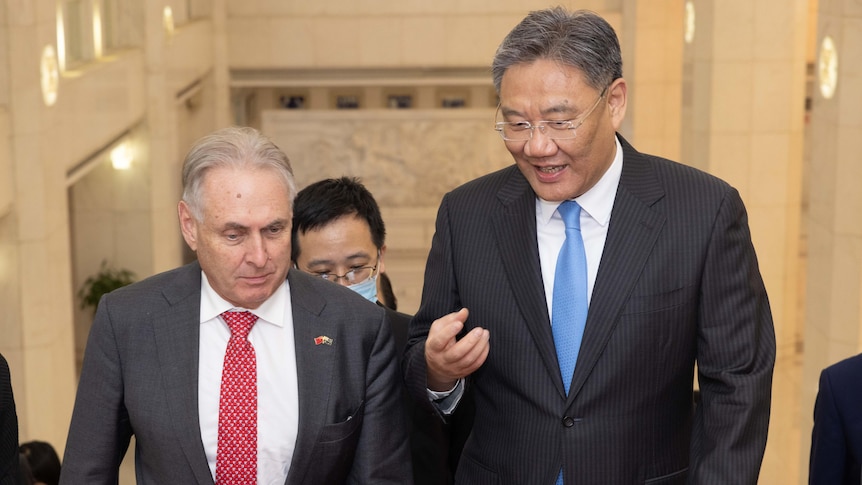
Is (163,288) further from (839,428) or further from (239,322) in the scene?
(839,428)

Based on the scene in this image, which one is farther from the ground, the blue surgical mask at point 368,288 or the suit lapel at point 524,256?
the suit lapel at point 524,256

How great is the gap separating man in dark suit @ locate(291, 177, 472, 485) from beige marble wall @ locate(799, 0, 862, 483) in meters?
5.74

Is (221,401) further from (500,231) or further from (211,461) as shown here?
(500,231)

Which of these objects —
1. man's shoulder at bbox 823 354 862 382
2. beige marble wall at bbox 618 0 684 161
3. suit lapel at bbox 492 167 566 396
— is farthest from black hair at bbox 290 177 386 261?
beige marble wall at bbox 618 0 684 161

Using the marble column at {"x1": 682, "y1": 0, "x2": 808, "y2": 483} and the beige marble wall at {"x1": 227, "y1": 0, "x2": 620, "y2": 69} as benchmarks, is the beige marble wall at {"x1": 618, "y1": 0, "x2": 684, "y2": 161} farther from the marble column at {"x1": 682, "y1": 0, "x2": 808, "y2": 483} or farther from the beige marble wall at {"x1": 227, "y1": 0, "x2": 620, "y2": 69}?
the marble column at {"x1": 682, "y1": 0, "x2": 808, "y2": 483}

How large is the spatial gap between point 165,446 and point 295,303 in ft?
1.70

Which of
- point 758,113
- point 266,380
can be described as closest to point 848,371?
point 266,380

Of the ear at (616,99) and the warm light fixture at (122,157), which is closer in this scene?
the ear at (616,99)

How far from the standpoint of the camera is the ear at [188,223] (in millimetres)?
3344

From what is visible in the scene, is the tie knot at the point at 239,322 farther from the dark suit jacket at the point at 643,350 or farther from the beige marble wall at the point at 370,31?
the beige marble wall at the point at 370,31

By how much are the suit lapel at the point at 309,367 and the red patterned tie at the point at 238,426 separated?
4.7 inches

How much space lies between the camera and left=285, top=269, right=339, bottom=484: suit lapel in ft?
10.9

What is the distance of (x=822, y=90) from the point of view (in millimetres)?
10086

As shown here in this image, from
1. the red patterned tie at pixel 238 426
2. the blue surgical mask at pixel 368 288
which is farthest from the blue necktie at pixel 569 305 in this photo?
the blue surgical mask at pixel 368 288
